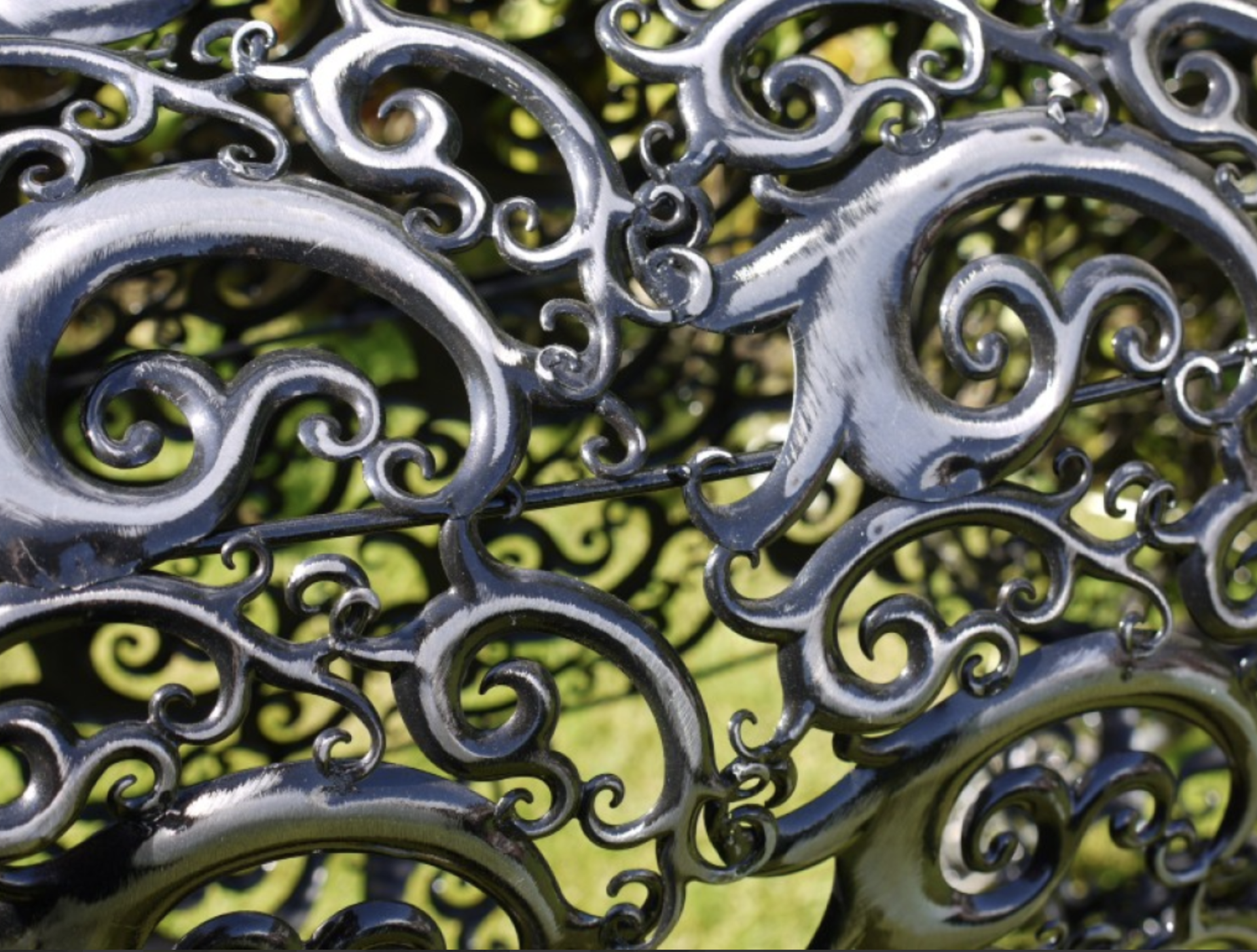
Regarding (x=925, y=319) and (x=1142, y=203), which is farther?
(x=925, y=319)

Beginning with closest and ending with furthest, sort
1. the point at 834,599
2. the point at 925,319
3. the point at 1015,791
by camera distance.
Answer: the point at 834,599 < the point at 1015,791 < the point at 925,319

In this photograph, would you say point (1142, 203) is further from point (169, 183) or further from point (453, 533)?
point (169, 183)

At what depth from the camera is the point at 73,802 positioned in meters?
0.93

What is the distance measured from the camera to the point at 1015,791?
116cm

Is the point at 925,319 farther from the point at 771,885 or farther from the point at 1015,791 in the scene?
the point at 1015,791

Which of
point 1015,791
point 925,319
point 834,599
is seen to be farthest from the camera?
point 925,319

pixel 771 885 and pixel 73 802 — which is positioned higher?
pixel 73 802

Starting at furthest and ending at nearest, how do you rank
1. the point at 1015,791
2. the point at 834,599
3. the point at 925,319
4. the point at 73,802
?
the point at 925,319, the point at 1015,791, the point at 834,599, the point at 73,802

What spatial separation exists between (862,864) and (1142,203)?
1.85 ft

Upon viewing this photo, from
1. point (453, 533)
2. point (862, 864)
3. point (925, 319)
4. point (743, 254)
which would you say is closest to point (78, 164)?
point (453, 533)

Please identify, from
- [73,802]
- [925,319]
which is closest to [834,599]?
[73,802]

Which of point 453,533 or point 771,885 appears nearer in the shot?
point 453,533

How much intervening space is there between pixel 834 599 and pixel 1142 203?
403mm

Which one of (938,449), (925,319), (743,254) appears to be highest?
(925,319)
